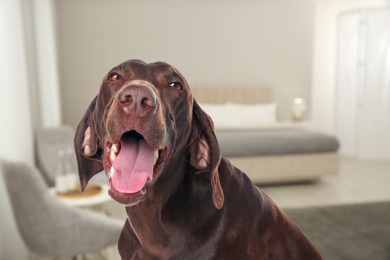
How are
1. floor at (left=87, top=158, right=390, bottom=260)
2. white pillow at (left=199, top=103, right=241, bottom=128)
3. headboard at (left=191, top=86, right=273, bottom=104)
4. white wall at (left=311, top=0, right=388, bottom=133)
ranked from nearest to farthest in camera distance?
white pillow at (left=199, top=103, right=241, bottom=128)
headboard at (left=191, top=86, right=273, bottom=104)
floor at (left=87, top=158, right=390, bottom=260)
white wall at (left=311, top=0, right=388, bottom=133)

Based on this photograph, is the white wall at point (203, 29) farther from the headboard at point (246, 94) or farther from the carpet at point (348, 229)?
the carpet at point (348, 229)

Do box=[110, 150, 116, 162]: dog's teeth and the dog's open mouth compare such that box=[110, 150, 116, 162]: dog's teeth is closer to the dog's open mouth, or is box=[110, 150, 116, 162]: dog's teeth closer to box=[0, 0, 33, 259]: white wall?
the dog's open mouth

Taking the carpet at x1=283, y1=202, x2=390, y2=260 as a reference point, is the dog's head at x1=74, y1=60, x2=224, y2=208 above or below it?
above

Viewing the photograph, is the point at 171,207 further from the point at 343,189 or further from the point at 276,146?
the point at 343,189

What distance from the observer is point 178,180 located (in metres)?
0.35

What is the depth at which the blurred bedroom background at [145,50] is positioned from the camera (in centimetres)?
87

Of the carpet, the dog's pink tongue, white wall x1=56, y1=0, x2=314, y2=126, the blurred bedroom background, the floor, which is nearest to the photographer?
the dog's pink tongue

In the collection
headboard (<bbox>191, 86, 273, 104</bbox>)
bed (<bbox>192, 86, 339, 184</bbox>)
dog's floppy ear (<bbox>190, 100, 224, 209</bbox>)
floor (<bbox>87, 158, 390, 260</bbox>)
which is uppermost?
dog's floppy ear (<bbox>190, 100, 224, 209</bbox>)

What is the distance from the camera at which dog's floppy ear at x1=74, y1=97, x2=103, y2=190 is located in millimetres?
321

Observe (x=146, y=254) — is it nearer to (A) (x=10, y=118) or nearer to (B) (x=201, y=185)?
(B) (x=201, y=185)

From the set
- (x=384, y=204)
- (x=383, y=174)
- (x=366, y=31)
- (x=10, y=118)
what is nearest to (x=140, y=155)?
(x=384, y=204)

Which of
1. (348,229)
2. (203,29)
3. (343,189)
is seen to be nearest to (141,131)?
(348,229)

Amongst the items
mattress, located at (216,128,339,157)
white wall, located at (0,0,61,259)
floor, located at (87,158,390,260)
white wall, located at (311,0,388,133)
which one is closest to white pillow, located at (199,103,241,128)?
mattress, located at (216,128,339,157)

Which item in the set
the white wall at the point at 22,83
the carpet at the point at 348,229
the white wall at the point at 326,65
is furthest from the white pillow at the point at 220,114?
the white wall at the point at 326,65
